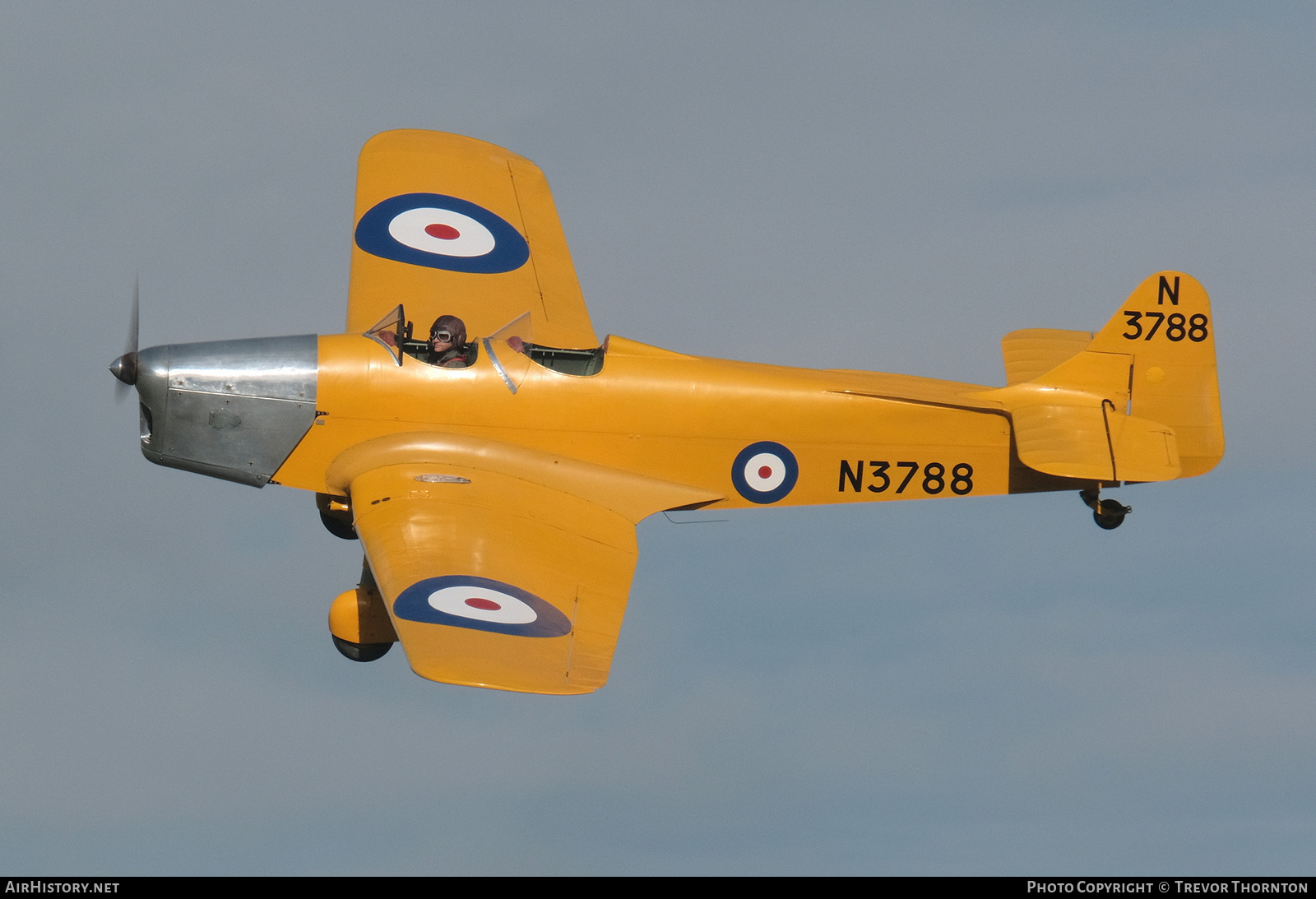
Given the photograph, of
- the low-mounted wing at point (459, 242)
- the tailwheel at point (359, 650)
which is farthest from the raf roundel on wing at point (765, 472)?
the tailwheel at point (359, 650)

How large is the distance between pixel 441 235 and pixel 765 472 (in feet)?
13.0

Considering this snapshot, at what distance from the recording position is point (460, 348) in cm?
1633

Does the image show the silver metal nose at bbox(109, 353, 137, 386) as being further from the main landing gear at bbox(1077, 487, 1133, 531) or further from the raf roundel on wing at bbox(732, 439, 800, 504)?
the main landing gear at bbox(1077, 487, 1133, 531)

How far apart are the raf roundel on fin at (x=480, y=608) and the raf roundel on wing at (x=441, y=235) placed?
4.51m

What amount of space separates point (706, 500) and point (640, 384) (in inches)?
45.6

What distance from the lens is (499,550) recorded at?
1482cm

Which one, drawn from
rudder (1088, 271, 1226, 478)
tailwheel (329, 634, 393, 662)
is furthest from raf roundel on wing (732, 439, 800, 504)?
tailwheel (329, 634, 393, 662)

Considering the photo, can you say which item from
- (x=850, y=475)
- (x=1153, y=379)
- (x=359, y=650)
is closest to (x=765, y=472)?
(x=850, y=475)

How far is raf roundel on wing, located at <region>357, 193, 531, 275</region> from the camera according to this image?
1789 cm

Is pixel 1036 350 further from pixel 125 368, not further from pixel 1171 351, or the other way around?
pixel 125 368

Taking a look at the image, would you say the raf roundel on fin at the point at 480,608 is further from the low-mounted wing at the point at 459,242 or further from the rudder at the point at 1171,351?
the rudder at the point at 1171,351

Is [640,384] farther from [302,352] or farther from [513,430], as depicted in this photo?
[302,352]

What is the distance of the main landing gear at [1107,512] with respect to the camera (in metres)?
17.3

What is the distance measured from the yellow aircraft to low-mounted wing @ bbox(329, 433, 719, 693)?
3 cm
